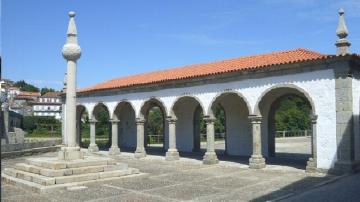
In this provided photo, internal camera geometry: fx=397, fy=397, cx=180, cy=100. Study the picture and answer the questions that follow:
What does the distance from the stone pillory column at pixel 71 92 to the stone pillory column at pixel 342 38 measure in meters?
8.36

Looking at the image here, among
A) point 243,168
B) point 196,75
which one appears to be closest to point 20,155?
point 196,75

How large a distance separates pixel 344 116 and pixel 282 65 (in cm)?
269

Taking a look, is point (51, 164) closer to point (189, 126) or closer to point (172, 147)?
point (172, 147)

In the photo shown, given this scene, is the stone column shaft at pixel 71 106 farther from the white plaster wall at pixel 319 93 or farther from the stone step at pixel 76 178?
the white plaster wall at pixel 319 93

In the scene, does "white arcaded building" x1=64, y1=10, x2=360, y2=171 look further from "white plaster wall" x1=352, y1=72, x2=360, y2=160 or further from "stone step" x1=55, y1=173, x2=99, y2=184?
"stone step" x1=55, y1=173, x2=99, y2=184

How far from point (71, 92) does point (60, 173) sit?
284 centimetres

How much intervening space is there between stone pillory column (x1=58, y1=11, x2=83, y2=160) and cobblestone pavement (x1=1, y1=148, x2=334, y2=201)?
180 centimetres

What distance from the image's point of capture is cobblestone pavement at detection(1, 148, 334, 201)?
924 centimetres

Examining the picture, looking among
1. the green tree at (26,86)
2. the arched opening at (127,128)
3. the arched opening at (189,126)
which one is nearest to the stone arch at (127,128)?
the arched opening at (127,128)

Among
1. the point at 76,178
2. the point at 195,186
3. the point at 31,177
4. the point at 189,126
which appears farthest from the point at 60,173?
the point at 189,126

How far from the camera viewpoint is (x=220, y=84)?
16094 mm

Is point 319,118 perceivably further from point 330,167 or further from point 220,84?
point 220,84

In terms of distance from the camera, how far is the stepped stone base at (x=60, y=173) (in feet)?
35.3

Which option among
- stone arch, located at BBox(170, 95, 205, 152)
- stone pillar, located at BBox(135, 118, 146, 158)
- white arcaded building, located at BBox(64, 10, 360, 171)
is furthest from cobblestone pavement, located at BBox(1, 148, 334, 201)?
stone arch, located at BBox(170, 95, 205, 152)
